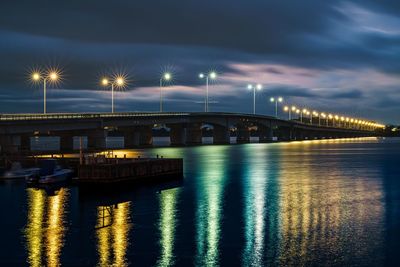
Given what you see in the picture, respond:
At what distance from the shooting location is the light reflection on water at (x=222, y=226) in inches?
1148

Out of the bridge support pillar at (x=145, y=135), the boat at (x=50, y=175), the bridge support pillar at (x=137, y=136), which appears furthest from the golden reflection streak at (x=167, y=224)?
the bridge support pillar at (x=145, y=135)

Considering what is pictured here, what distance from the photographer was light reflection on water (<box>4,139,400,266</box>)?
29156 millimetres

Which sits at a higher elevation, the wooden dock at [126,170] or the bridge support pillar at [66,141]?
the bridge support pillar at [66,141]

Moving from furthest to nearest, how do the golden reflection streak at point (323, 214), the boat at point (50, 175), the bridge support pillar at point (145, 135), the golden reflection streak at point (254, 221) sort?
the bridge support pillar at point (145, 135), the boat at point (50, 175), the golden reflection streak at point (323, 214), the golden reflection streak at point (254, 221)

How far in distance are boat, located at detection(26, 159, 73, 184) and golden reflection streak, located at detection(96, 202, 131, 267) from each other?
67.1 ft

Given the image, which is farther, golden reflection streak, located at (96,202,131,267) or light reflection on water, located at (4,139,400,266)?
light reflection on water, located at (4,139,400,266)

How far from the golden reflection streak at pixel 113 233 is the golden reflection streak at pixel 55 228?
88.7 inches

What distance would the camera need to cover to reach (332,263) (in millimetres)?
27828

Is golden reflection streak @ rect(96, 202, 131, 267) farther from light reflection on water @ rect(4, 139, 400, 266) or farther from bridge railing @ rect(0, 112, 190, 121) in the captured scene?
bridge railing @ rect(0, 112, 190, 121)

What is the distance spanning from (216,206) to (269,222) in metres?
9.30

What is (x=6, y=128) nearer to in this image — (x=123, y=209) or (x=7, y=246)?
(x=123, y=209)

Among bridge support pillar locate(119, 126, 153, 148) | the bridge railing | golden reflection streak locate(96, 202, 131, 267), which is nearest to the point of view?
golden reflection streak locate(96, 202, 131, 267)

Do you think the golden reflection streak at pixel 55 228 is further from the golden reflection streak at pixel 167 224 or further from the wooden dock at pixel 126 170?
the wooden dock at pixel 126 170

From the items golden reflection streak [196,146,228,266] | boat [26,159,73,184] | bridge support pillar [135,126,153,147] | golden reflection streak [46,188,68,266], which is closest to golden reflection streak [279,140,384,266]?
golden reflection streak [196,146,228,266]
